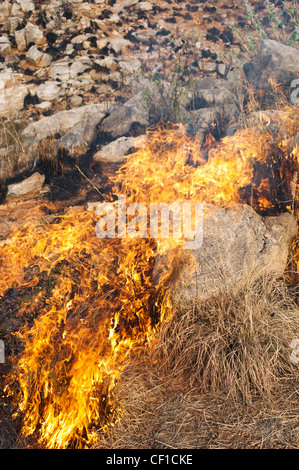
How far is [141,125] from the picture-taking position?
5809 mm

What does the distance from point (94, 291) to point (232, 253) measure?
3.77 feet

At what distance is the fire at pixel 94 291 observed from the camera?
2301 millimetres

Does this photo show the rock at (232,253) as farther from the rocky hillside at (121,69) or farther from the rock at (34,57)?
the rock at (34,57)

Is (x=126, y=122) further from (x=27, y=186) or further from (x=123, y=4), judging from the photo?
(x=123, y=4)

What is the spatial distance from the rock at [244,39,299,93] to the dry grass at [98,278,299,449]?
14.9 ft

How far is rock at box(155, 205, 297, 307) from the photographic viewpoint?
2.87 m

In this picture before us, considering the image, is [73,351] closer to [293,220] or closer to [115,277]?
[115,277]

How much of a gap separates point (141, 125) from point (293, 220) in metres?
3.31

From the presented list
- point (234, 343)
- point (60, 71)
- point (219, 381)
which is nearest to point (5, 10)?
point (60, 71)

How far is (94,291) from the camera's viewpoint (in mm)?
A: 3080

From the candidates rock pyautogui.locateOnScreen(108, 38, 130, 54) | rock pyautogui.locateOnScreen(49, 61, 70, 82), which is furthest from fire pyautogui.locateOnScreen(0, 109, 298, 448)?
rock pyautogui.locateOnScreen(108, 38, 130, 54)

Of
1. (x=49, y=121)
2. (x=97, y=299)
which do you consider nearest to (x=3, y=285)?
(x=97, y=299)

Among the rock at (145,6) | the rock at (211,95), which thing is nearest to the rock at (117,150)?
the rock at (211,95)

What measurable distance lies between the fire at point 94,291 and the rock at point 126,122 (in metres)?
1.78
